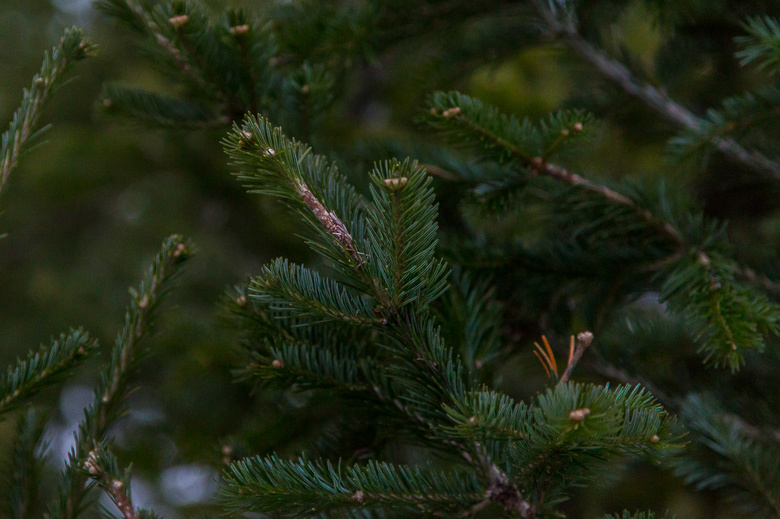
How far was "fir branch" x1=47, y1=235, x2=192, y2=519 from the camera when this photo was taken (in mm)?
823

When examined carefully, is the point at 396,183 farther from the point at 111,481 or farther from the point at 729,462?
the point at 729,462

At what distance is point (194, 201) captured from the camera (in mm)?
2490

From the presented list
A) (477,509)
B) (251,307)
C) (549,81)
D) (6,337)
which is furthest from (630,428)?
(6,337)

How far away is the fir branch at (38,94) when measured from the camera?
2.54 ft

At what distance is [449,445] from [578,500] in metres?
0.94

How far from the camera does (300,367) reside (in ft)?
2.51

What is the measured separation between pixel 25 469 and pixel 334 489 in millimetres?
525

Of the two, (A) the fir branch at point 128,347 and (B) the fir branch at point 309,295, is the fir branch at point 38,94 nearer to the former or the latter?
(A) the fir branch at point 128,347

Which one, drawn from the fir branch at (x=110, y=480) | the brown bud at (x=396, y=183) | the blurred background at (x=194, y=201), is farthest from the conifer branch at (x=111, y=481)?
the brown bud at (x=396, y=183)

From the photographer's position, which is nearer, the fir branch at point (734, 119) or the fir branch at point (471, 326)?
the fir branch at point (471, 326)

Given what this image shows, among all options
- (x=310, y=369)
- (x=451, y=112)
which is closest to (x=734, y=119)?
(x=451, y=112)

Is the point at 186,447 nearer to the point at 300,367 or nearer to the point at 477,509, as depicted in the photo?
the point at 300,367

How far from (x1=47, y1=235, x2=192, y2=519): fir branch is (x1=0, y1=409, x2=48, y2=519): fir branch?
92 millimetres

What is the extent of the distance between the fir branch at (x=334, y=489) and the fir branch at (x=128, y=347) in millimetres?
251
